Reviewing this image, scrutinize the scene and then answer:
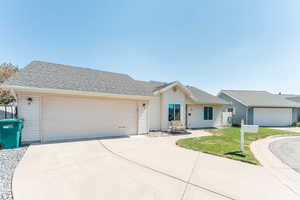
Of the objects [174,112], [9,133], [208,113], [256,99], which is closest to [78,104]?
[9,133]

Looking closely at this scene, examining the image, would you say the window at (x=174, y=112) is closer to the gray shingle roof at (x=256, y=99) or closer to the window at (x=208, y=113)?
the window at (x=208, y=113)

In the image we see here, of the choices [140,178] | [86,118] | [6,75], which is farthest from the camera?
[6,75]

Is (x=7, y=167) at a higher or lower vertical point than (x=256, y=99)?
lower

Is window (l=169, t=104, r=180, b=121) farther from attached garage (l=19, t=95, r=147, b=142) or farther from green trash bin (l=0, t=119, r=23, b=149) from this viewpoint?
green trash bin (l=0, t=119, r=23, b=149)

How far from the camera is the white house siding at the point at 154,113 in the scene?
492 inches

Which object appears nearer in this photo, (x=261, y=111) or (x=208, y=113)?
(x=208, y=113)

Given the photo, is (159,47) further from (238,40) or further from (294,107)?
(294,107)

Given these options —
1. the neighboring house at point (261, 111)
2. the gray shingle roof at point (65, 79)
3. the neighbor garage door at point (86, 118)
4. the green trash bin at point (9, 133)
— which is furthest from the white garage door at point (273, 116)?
the green trash bin at point (9, 133)

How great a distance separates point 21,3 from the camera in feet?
25.0

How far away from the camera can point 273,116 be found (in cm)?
1866

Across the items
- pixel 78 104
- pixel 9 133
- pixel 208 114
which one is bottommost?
pixel 9 133

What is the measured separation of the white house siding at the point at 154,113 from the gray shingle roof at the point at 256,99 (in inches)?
527

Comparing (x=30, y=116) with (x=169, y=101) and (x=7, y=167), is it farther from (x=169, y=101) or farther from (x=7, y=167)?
(x=169, y=101)

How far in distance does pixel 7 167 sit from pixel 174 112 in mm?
11295
